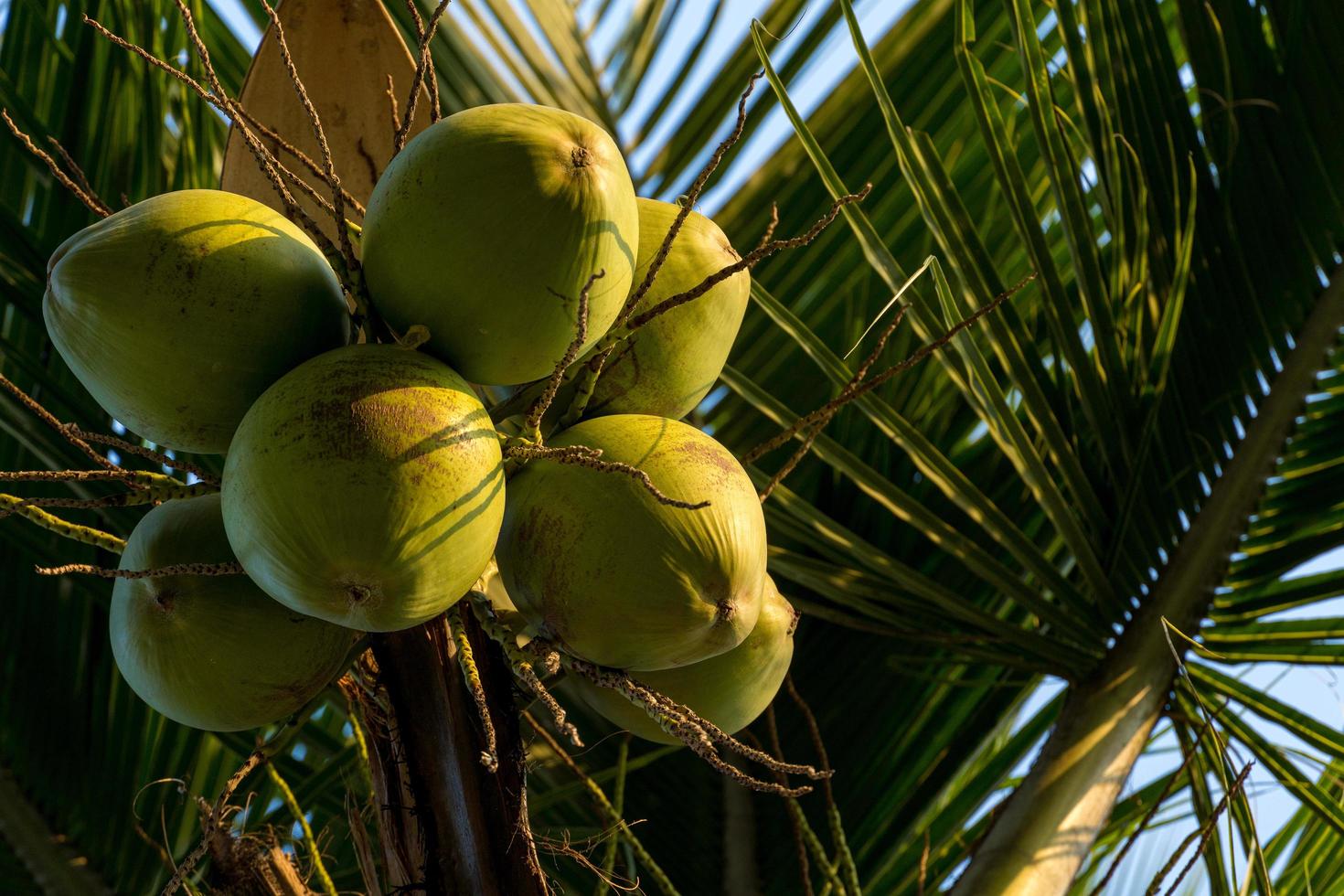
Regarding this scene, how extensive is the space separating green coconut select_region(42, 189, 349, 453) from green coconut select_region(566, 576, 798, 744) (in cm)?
37

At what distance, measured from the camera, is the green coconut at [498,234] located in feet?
2.86

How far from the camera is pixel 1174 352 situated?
1.69 metres

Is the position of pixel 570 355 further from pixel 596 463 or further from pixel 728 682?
pixel 728 682

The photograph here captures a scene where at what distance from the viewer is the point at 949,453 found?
1.82 metres

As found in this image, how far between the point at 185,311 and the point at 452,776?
1.30 ft

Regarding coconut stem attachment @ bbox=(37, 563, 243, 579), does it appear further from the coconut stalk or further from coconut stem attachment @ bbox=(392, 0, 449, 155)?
the coconut stalk

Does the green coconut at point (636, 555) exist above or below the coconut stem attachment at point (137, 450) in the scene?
above

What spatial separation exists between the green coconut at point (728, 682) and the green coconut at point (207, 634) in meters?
0.24

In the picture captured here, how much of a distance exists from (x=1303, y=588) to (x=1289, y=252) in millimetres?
472

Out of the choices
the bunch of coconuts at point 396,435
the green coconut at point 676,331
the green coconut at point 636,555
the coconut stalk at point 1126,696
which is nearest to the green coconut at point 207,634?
the bunch of coconuts at point 396,435

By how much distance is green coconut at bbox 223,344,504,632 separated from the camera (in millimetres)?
796

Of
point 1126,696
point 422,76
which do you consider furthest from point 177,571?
point 1126,696

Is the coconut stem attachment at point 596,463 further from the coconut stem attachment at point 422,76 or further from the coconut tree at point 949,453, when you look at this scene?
the coconut tree at point 949,453

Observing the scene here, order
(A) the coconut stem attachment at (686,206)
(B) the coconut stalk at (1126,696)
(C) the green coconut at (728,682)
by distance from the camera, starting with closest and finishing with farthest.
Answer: (A) the coconut stem attachment at (686,206), (C) the green coconut at (728,682), (B) the coconut stalk at (1126,696)
